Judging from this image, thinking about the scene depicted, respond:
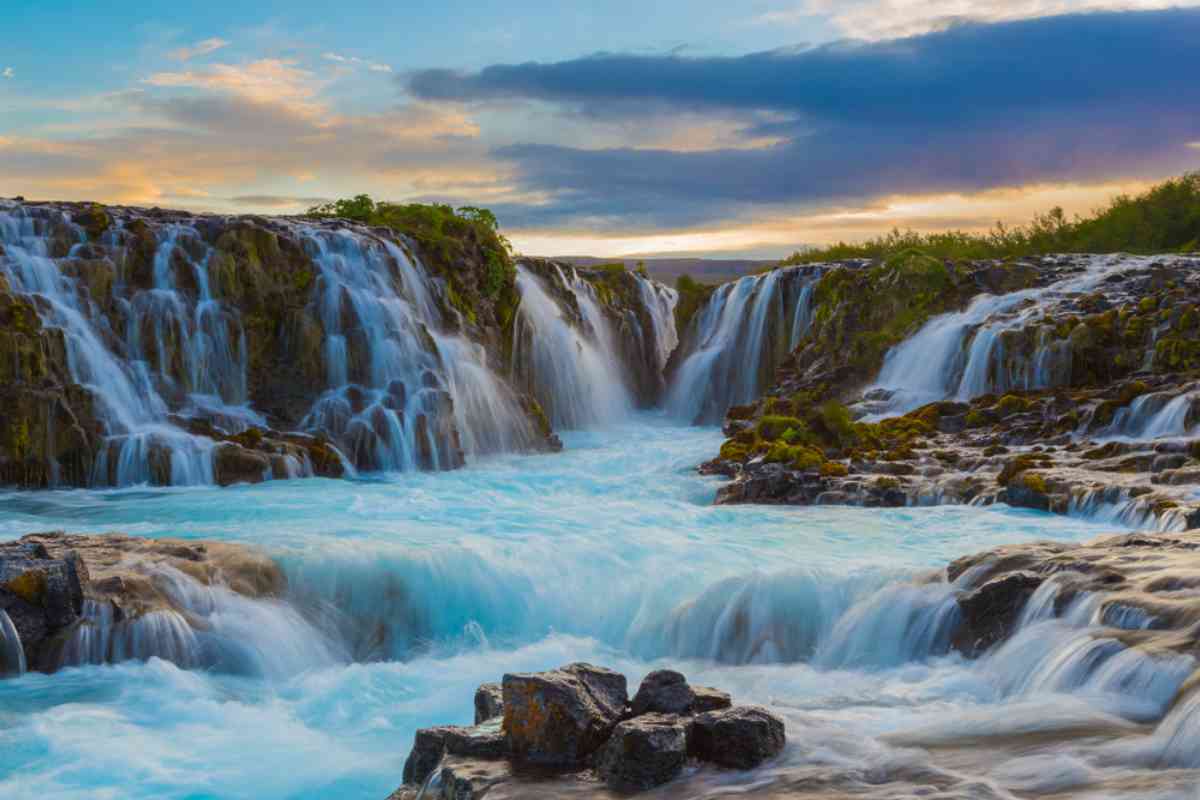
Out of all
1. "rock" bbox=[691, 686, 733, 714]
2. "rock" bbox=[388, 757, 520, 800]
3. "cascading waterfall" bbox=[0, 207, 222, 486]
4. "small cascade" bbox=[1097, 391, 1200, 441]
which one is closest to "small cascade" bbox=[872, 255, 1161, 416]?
"small cascade" bbox=[1097, 391, 1200, 441]

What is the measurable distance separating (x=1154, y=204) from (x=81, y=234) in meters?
31.0

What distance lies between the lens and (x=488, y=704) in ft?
22.3

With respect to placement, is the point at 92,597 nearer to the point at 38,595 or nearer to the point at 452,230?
the point at 38,595

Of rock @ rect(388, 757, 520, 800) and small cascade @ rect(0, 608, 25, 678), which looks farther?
small cascade @ rect(0, 608, 25, 678)

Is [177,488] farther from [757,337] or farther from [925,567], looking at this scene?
[757,337]

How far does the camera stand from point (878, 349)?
28188 mm

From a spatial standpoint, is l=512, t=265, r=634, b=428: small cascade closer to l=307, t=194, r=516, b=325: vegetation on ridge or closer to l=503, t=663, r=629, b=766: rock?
l=307, t=194, r=516, b=325: vegetation on ridge

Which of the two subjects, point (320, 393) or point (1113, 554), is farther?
point (320, 393)

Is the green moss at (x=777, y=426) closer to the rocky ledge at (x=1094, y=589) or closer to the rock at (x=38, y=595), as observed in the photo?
the rocky ledge at (x=1094, y=589)

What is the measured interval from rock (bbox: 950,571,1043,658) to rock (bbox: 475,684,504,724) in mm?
4202

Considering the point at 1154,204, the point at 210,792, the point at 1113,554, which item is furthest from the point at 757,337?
the point at 210,792

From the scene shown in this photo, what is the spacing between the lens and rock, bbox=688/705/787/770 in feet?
19.6

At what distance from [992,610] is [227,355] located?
16.8 metres

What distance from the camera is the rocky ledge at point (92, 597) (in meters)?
9.86
